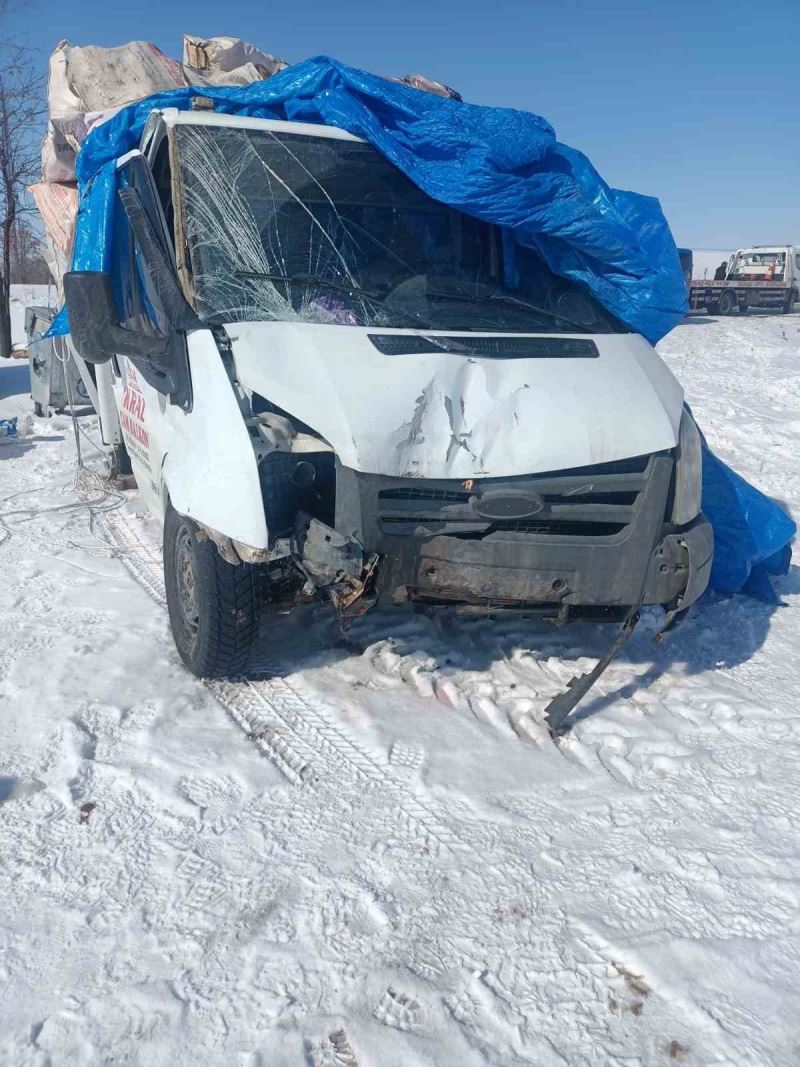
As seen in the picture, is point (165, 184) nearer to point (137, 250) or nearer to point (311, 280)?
point (137, 250)

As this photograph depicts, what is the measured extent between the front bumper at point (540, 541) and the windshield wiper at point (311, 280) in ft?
4.15

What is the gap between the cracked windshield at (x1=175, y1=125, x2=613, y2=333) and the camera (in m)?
4.00

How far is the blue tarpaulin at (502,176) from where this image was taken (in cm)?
443

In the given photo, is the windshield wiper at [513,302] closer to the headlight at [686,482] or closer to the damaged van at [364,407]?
the damaged van at [364,407]

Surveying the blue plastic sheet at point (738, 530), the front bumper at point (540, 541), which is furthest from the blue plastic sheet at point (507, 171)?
the front bumper at point (540, 541)

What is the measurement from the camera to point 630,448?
362 cm

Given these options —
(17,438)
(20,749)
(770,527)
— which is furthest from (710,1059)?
(17,438)

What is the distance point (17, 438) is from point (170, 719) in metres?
6.68

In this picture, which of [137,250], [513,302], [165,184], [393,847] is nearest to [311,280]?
[165,184]

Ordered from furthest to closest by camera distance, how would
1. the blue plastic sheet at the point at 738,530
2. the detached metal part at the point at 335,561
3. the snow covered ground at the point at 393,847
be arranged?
the blue plastic sheet at the point at 738,530, the detached metal part at the point at 335,561, the snow covered ground at the point at 393,847

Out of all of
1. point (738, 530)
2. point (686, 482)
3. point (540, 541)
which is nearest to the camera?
point (540, 541)

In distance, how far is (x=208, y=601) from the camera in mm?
3721

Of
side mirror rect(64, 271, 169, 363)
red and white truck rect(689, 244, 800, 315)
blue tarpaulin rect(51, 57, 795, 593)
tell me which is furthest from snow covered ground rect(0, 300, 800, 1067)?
red and white truck rect(689, 244, 800, 315)

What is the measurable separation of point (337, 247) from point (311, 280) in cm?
29
